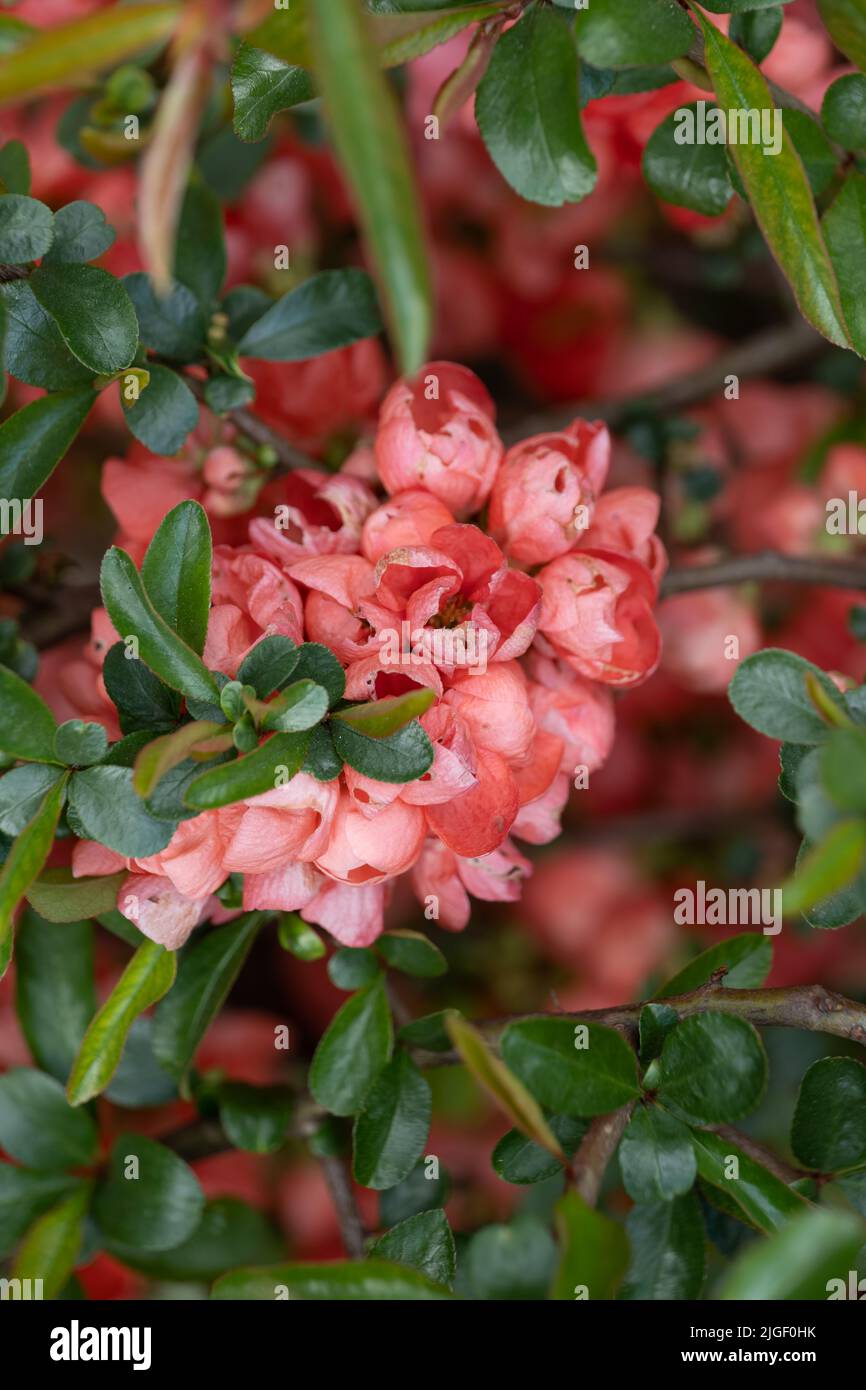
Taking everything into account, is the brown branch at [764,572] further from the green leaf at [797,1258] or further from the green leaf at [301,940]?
the green leaf at [797,1258]

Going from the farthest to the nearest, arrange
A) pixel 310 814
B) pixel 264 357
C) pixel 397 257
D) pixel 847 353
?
1. pixel 847 353
2. pixel 264 357
3. pixel 310 814
4. pixel 397 257

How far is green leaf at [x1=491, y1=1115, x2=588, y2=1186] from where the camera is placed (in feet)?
1.78

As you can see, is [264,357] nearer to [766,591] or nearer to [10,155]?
[10,155]

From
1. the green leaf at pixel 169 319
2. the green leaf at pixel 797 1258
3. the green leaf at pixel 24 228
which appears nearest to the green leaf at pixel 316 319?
the green leaf at pixel 169 319

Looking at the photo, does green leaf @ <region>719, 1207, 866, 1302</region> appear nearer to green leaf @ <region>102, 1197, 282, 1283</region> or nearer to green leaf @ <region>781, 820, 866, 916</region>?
green leaf @ <region>781, 820, 866, 916</region>

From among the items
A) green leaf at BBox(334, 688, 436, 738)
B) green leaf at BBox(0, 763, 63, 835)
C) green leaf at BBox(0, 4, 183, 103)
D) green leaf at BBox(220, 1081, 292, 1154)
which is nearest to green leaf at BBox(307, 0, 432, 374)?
green leaf at BBox(0, 4, 183, 103)

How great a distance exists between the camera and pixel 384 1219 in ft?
2.16

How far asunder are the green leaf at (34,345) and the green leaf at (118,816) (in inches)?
7.3

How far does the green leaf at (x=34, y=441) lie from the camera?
0.54 meters

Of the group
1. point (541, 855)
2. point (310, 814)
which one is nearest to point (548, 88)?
point (310, 814)

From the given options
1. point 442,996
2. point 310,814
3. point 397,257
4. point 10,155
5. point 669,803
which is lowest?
point 442,996

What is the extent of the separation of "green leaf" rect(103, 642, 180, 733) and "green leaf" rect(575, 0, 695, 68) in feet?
0.99

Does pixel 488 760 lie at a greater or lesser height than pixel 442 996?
greater

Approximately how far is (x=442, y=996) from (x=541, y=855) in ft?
0.47
